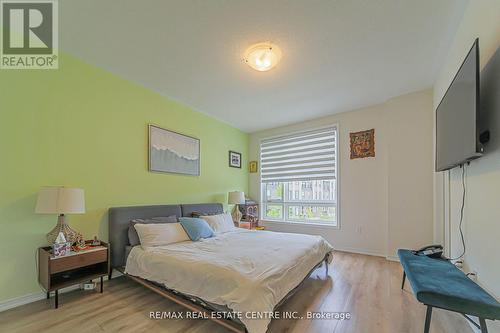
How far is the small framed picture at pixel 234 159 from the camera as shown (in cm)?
507

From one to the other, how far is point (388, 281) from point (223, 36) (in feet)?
11.8

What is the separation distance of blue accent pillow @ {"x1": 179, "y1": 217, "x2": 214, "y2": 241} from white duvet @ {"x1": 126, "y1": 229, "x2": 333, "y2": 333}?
4.6 inches

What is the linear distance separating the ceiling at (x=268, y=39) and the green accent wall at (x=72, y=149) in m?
0.34

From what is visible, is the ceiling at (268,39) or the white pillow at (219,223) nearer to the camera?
the ceiling at (268,39)

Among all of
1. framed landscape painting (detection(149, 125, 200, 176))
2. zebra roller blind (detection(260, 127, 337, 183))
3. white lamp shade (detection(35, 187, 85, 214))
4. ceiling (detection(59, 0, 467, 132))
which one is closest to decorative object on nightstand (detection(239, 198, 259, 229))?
zebra roller blind (detection(260, 127, 337, 183))

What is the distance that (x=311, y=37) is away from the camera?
7.15 ft

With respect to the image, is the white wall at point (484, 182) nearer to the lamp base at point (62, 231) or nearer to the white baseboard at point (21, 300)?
the lamp base at point (62, 231)

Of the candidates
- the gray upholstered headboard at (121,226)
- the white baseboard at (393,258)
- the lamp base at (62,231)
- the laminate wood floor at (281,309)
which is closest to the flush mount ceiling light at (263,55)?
the gray upholstered headboard at (121,226)

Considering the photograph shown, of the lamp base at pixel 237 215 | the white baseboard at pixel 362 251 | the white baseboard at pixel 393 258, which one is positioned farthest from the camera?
the lamp base at pixel 237 215

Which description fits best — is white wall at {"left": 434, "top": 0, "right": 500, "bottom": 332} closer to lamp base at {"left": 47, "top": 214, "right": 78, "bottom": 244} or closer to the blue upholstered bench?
the blue upholstered bench

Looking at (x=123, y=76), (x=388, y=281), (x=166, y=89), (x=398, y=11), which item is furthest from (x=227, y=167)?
(x=398, y=11)

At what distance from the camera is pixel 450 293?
4.71 ft

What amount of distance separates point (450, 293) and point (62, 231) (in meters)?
3.52

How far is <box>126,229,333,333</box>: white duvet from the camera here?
5.18 ft
